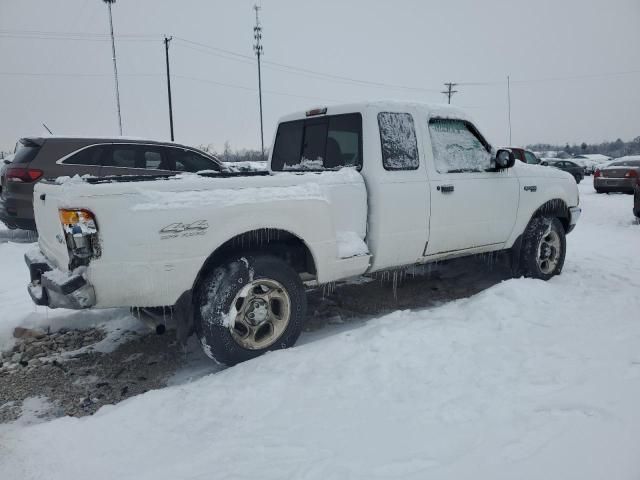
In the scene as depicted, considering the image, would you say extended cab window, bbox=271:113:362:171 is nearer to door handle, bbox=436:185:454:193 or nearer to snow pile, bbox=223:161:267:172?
snow pile, bbox=223:161:267:172

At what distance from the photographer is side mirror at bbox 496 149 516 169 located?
5031 mm

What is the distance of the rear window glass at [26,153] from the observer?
7.59 m

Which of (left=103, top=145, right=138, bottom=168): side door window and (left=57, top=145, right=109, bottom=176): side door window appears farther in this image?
(left=103, top=145, right=138, bottom=168): side door window

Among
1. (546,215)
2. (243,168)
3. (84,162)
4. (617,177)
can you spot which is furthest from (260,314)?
(617,177)

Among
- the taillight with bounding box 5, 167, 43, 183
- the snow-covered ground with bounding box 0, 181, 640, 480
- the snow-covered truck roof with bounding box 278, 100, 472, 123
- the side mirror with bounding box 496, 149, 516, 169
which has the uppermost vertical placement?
the snow-covered truck roof with bounding box 278, 100, 472, 123

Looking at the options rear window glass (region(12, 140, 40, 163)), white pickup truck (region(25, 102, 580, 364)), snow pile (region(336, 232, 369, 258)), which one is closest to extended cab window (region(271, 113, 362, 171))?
white pickup truck (region(25, 102, 580, 364))

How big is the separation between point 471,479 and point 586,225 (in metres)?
10.5

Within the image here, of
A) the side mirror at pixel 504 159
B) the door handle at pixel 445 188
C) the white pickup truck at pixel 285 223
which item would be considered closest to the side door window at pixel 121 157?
the white pickup truck at pixel 285 223

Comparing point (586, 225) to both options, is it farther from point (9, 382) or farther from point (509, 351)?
point (9, 382)

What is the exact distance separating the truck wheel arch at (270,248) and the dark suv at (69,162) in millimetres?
4778

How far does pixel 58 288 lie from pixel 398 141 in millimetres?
3064

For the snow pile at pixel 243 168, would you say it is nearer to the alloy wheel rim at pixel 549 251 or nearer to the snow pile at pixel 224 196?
the snow pile at pixel 224 196

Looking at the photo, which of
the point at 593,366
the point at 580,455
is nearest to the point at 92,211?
the point at 580,455

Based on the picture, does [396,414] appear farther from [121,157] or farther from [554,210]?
[121,157]
